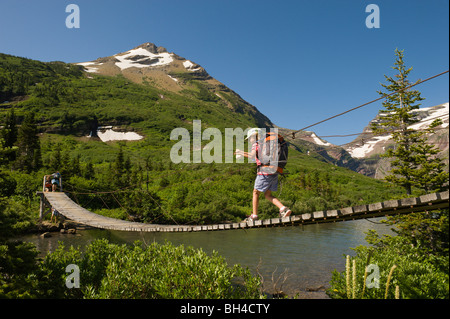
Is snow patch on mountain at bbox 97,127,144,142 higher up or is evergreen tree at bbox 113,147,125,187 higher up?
snow patch on mountain at bbox 97,127,144,142

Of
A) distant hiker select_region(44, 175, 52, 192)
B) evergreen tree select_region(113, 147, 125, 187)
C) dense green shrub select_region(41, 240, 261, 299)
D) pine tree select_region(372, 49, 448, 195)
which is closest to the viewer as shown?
dense green shrub select_region(41, 240, 261, 299)

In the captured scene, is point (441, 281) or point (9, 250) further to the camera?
point (441, 281)

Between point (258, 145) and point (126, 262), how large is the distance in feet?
28.7

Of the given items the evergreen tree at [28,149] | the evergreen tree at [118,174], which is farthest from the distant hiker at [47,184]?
the evergreen tree at [28,149]

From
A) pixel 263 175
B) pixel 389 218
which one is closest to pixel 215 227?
pixel 263 175

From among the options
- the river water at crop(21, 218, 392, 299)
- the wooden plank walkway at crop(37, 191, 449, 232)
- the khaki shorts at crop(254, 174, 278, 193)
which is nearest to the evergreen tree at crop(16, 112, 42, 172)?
the river water at crop(21, 218, 392, 299)

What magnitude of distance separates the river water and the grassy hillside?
3359mm

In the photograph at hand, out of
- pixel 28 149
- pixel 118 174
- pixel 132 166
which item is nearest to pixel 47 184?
pixel 118 174

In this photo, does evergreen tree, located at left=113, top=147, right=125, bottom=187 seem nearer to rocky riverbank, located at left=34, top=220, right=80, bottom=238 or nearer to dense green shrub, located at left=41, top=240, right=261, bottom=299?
rocky riverbank, located at left=34, top=220, right=80, bottom=238

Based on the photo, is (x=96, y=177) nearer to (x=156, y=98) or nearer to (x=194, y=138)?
(x=194, y=138)

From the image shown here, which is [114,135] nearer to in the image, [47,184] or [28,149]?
[28,149]

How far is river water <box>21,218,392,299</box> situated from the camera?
15.3m

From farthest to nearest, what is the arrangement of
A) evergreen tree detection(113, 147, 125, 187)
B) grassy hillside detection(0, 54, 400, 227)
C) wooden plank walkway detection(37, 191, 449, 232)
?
evergreen tree detection(113, 147, 125, 187) → grassy hillside detection(0, 54, 400, 227) → wooden plank walkway detection(37, 191, 449, 232)

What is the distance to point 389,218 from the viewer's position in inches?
593
